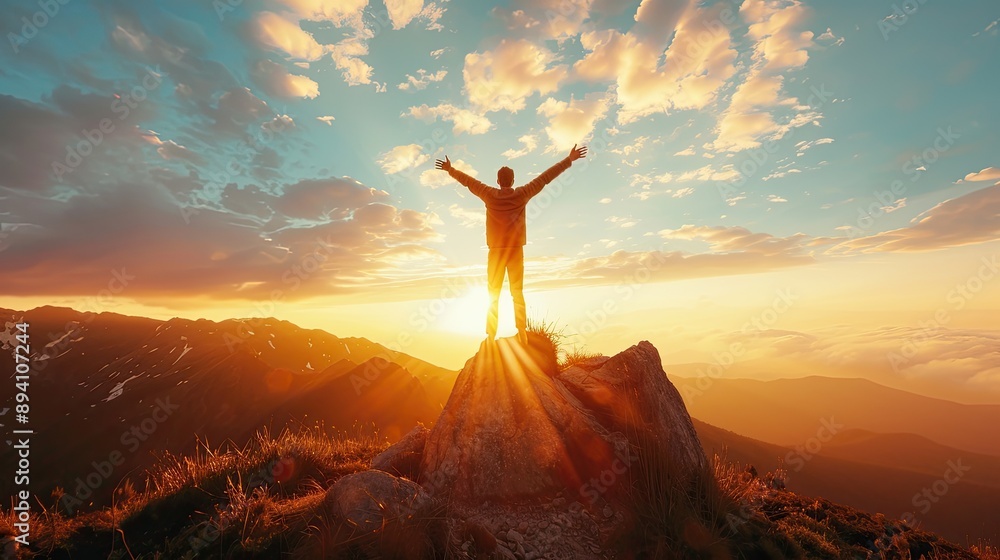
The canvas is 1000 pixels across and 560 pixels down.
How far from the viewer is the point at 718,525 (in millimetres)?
6465

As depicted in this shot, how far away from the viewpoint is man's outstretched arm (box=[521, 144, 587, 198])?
9.25 metres

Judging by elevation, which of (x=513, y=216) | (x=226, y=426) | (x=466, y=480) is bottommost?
(x=226, y=426)

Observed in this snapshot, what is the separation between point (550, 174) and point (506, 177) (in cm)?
107

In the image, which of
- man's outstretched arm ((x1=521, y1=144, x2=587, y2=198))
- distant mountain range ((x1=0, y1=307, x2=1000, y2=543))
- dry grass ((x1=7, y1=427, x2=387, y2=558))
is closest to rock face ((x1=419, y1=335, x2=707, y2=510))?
dry grass ((x1=7, y1=427, x2=387, y2=558))

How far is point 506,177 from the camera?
9.87m

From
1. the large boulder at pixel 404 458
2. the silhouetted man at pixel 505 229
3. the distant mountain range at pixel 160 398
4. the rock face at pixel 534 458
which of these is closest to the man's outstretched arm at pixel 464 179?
the silhouetted man at pixel 505 229

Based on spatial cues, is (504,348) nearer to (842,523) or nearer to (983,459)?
(842,523)

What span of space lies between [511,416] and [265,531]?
4.21 m

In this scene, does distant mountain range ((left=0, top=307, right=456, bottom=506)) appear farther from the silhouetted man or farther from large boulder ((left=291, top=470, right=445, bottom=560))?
large boulder ((left=291, top=470, right=445, bottom=560))

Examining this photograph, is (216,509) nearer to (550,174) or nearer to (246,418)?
(550,174)

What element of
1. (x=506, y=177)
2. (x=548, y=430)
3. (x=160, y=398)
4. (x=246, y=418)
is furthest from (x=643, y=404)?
(x=160, y=398)

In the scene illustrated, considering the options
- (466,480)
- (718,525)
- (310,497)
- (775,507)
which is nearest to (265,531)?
(310,497)

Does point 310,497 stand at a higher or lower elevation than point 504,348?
lower

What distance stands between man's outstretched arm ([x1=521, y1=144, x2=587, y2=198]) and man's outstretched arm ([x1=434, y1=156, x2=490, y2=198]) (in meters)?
1.00
